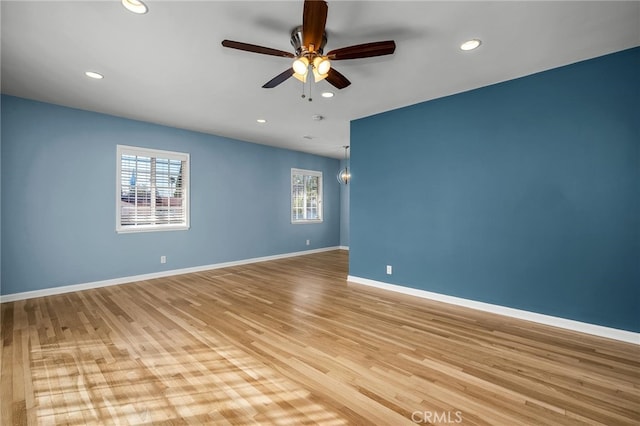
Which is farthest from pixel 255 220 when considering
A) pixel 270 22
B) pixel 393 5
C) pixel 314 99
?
pixel 393 5

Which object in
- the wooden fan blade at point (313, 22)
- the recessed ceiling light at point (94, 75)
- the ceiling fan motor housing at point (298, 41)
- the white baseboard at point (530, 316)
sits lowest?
the white baseboard at point (530, 316)

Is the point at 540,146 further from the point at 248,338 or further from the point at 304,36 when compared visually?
the point at 248,338

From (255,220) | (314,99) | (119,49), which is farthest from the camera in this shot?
(255,220)

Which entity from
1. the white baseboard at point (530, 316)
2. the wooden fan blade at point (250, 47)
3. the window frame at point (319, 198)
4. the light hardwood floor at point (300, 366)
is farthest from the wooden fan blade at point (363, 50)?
the window frame at point (319, 198)

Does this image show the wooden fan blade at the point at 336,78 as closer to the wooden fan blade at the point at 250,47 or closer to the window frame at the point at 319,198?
the wooden fan blade at the point at 250,47

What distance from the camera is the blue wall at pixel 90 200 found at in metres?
3.82

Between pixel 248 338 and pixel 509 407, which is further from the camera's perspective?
pixel 248 338

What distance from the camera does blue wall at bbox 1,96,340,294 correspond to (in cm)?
382

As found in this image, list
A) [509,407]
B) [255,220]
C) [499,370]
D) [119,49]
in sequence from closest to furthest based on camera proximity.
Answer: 1. [509,407]
2. [499,370]
3. [119,49]
4. [255,220]

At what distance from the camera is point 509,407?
176 cm

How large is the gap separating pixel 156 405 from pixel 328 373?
45.9 inches

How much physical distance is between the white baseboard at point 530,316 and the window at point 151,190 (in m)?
Answer: 4.10

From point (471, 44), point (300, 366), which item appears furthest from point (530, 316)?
point (471, 44)

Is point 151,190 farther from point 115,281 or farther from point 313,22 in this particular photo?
point 313,22
